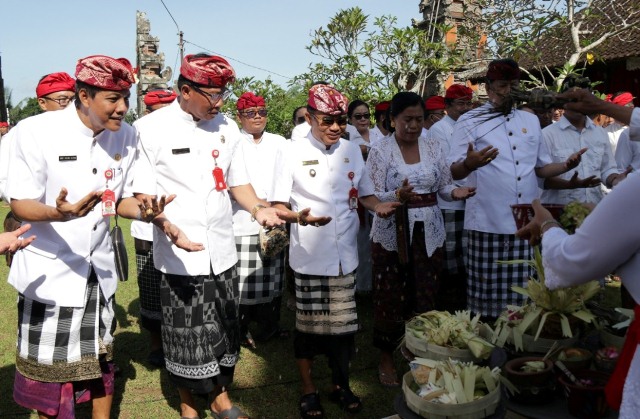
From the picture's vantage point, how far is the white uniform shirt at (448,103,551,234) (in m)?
4.82

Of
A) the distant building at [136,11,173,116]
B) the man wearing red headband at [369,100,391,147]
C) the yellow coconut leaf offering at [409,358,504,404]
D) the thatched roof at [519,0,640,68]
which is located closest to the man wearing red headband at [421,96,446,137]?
the man wearing red headband at [369,100,391,147]

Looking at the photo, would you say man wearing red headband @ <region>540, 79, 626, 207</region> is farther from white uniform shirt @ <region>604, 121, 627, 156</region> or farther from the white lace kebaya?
white uniform shirt @ <region>604, 121, 627, 156</region>

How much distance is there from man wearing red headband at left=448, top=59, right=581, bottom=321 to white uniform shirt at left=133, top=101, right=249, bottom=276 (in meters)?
1.93

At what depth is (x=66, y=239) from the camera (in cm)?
342

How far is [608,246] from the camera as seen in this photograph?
1.85 metres

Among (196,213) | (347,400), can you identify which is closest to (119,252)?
(196,213)

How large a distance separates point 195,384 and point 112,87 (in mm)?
1880

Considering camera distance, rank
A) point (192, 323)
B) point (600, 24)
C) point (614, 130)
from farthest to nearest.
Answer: point (600, 24), point (614, 130), point (192, 323)

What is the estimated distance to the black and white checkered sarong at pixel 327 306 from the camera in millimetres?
4340

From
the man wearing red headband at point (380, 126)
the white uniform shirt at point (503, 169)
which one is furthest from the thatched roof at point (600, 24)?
the white uniform shirt at point (503, 169)

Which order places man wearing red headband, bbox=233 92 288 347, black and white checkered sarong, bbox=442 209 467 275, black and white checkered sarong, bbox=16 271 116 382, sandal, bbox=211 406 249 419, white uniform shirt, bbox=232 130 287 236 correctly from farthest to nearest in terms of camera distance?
black and white checkered sarong, bbox=442 209 467 275 → white uniform shirt, bbox=232 130 287 236 → man wearing red headband, bbox=233 92 288 347 → sandal, bbox=211 406 249 419 → black and white checkered sarong, bbox=16 271 116 382

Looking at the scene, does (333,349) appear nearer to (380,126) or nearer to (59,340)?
(59,340)

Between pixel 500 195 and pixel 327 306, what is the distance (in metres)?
1.62

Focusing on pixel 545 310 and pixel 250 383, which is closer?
pixel 545 310
